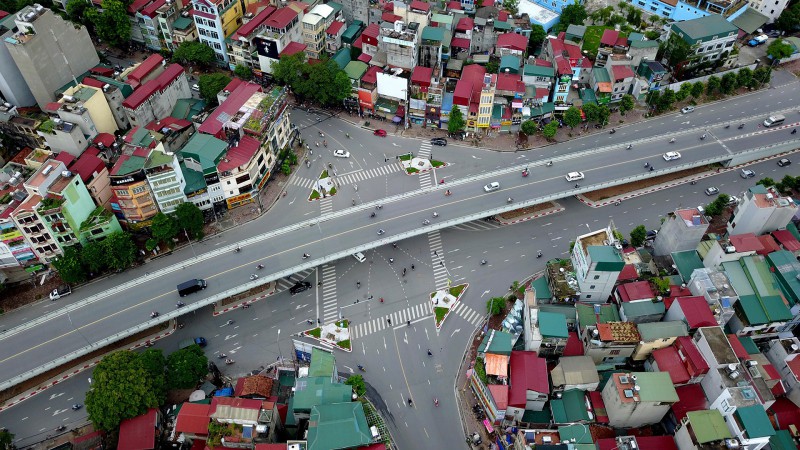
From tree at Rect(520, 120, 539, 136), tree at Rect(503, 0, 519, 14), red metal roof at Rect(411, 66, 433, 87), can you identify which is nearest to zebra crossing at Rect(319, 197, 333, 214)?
red metal roof at Rect(411, 66, 433, 87)

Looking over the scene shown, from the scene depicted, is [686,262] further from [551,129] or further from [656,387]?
[551,129]

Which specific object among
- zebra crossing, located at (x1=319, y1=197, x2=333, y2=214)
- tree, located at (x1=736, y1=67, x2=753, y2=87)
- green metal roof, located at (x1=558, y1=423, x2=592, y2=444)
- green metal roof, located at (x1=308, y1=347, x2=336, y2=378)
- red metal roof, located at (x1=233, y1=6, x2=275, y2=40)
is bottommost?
green metal roof, located at (x1=558, y1=423, x2=592, y2=444)

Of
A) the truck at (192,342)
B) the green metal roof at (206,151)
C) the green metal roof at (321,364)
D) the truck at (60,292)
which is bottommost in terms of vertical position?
the truck at (192,342)

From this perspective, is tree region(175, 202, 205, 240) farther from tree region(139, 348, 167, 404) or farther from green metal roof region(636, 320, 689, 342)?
green metal roof region(636, 320, 689, 342)

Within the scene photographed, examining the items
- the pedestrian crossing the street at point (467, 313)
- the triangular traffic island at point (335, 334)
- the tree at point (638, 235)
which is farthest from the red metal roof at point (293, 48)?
the tree at point (638, 235)

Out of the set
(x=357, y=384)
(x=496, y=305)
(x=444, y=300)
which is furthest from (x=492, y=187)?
(x=357, y=384)

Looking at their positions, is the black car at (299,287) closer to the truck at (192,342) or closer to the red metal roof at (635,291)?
the truck at (192,342)
